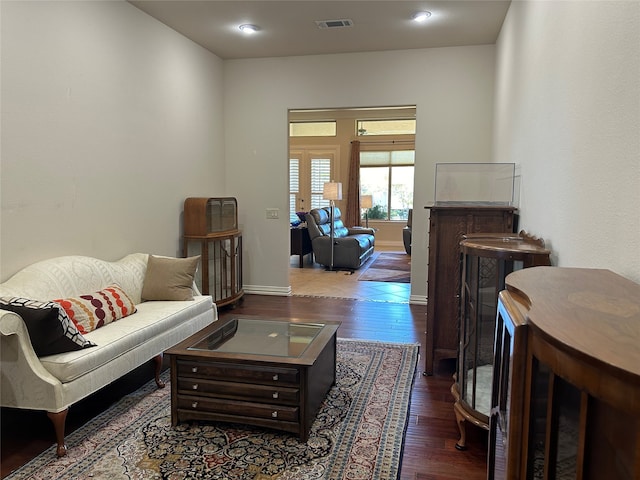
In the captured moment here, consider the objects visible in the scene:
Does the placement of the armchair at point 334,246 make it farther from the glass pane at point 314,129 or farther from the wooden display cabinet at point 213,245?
the glass pane at point 314,129

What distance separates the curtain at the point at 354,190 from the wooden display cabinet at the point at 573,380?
951 centimetres

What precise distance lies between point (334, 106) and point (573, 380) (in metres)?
5.15

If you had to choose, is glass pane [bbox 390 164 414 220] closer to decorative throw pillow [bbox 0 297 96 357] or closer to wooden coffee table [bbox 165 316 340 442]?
wooden coffee table [bbox 165 316 340 442]

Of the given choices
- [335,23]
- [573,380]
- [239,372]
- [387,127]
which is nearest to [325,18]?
[335,23]

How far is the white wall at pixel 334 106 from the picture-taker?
17.3 ft

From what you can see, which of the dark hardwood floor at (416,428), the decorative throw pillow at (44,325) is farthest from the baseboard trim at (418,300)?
the decorative throw pillow at (44,325)

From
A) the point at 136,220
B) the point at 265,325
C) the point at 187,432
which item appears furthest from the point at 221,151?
the point at 187,432

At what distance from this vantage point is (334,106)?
5617 millimetres

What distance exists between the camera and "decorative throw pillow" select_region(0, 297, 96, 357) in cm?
235

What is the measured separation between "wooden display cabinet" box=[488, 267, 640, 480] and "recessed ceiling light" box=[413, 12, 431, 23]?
367cm

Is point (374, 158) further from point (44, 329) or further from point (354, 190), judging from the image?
point (44, 329)

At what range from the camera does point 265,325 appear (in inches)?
127

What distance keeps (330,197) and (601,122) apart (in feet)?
22.6

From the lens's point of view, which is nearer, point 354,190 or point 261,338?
point 261,338
